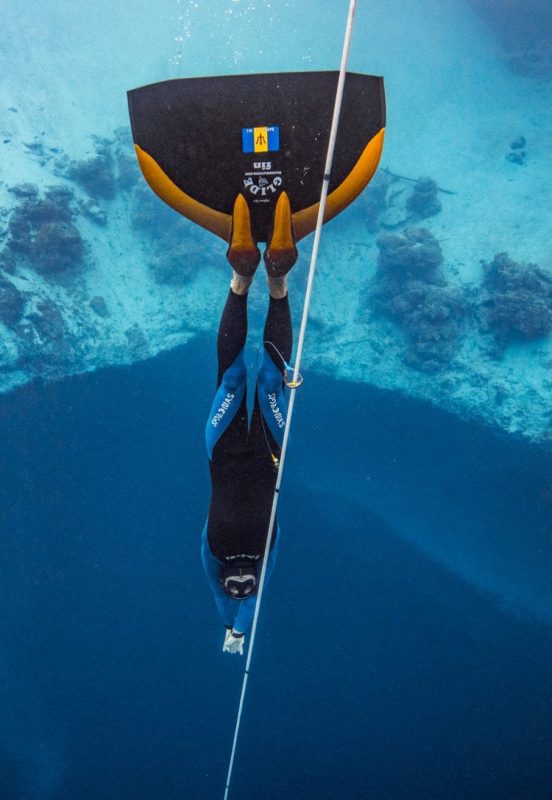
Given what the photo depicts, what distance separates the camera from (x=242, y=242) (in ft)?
9.46

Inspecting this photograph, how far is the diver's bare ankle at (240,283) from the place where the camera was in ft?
10.5

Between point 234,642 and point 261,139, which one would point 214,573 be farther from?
point 261,139

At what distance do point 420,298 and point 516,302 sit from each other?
1856 mm

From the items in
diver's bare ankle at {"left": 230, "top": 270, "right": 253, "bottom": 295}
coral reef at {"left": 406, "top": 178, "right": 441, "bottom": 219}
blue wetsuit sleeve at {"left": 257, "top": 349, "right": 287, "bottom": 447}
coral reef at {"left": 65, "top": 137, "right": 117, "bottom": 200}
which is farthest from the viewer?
coral reef at {"left": 406, "top": 178, "right": 441, "bottom": 219}

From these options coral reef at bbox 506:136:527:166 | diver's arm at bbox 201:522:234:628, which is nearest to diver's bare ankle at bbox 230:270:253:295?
diver's arm at bbox 201:522:234:628

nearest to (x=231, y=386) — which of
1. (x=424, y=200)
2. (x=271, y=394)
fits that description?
(x=271, y=394)

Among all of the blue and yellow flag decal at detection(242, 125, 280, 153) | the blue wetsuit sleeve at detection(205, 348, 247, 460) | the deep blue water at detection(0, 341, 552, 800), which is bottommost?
the deep blue water at detection(0, 341, 552, 800)

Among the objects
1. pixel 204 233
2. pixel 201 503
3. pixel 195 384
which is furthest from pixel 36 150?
pixel 201 503

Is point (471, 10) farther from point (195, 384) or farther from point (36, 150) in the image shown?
point (195, 384)

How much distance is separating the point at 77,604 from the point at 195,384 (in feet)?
12.6

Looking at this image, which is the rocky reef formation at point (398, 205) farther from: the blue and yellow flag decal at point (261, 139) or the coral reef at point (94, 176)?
the blue and yellow flag decal at point (261, 139)

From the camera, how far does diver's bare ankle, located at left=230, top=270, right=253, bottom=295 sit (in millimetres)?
3191

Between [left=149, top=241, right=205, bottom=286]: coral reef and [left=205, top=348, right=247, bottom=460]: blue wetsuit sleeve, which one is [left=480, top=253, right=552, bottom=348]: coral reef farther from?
[left=205, top=348, right=247, bottom=460]: blue wetsuit sleeve

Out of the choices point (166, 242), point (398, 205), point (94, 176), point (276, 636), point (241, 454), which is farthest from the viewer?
point (398, 205)
